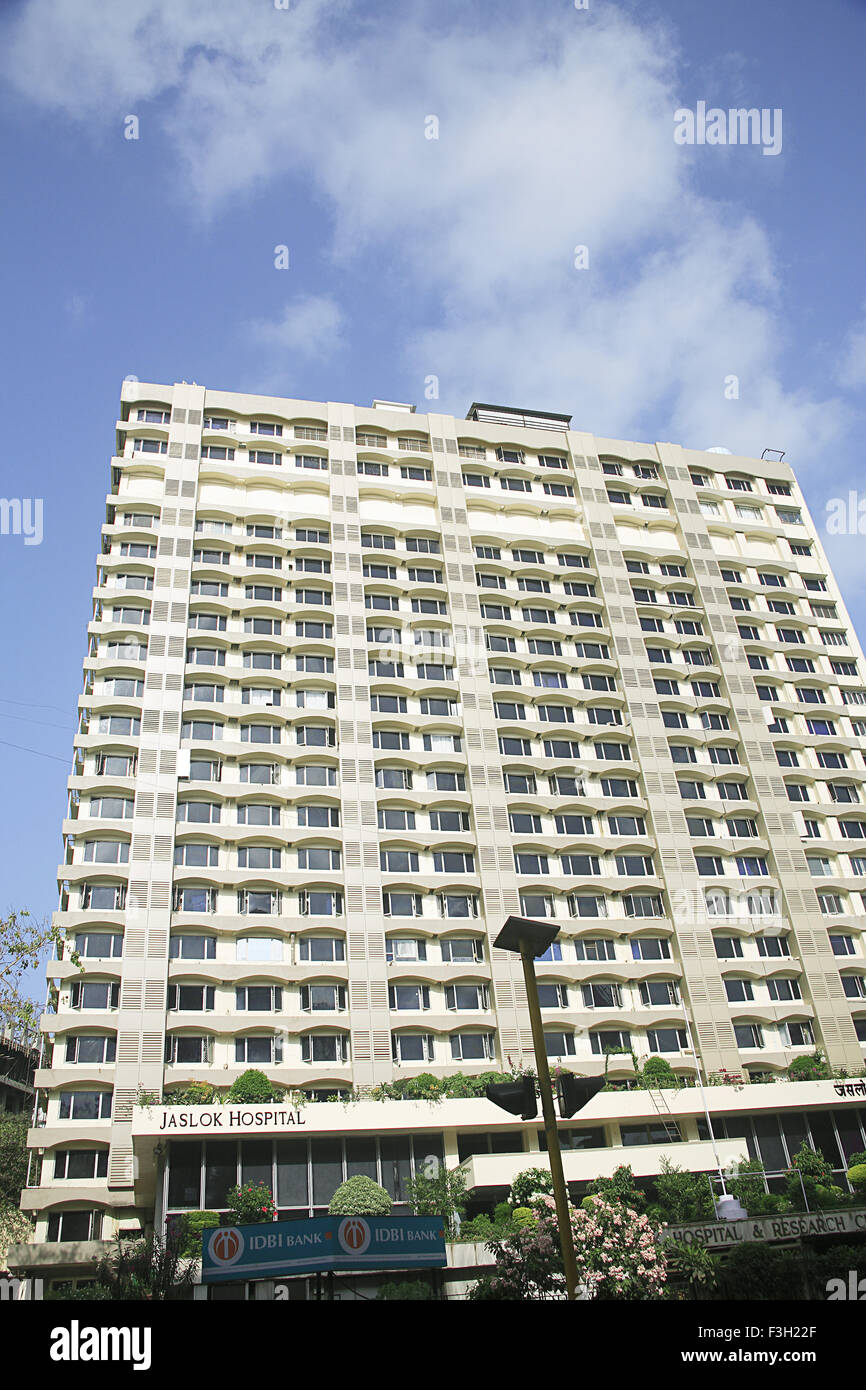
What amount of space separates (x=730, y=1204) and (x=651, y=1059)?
13.5 metres

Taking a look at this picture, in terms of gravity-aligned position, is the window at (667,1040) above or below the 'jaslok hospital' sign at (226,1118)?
above

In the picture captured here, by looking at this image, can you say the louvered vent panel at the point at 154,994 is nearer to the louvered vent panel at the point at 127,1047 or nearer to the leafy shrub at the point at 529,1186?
the louvered vent panel at the point at 127,1047

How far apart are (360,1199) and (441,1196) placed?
4.11 m

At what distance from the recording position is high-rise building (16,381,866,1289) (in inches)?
Answer: 1959

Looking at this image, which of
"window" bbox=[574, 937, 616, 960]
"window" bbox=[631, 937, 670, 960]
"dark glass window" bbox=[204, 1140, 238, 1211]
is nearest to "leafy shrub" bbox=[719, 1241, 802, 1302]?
"dark glass window" bbox=[204, 1140, 238, 1211]

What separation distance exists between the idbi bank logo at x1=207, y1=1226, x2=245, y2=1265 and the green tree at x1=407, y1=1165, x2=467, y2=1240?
21.5 meters

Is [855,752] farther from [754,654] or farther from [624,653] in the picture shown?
[624,653]

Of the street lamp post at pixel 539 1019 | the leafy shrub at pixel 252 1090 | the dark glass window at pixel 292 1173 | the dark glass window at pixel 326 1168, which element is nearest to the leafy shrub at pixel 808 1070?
the dark glass window at pixel 326 1168

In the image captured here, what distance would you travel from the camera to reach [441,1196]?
142 feet

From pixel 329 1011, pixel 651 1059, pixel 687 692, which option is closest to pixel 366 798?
pixel 329 1011

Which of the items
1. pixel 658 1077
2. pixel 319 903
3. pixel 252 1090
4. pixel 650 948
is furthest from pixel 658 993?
pixel 252 1090

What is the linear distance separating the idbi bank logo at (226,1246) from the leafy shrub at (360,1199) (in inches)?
728

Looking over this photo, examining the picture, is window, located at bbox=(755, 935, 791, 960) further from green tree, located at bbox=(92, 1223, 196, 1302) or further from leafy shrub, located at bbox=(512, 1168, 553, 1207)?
green tree, located at bbox=(92, 1223, 196, 1302)

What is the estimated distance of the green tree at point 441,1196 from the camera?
1702 inches
